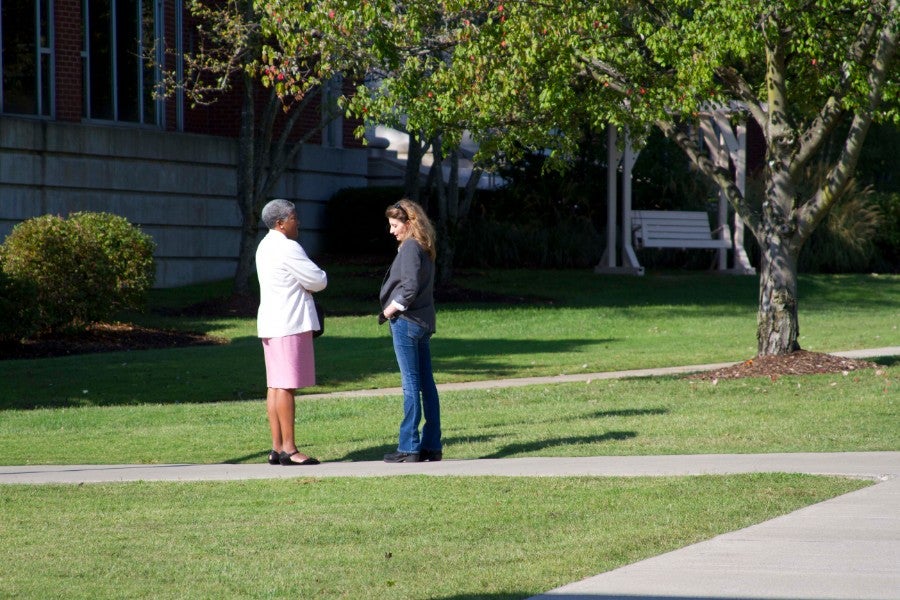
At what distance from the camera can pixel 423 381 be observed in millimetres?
9031

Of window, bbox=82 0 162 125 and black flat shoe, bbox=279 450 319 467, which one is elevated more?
window, bbox=82 0 162 125

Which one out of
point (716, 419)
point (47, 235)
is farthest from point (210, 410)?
point (47, 235)

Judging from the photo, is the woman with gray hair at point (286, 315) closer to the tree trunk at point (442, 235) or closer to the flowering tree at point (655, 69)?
the flowering tree at point (655, 69)

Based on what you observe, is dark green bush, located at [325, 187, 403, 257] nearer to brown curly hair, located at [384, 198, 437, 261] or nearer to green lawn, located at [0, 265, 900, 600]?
green lawn, located at [0, 265, 900, 600]

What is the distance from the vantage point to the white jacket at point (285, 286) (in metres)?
8.80

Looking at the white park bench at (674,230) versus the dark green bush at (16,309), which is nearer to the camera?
the dark green bush at (16,309)

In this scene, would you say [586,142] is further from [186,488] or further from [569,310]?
[186,488]

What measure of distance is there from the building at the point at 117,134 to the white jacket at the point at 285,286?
13.3m

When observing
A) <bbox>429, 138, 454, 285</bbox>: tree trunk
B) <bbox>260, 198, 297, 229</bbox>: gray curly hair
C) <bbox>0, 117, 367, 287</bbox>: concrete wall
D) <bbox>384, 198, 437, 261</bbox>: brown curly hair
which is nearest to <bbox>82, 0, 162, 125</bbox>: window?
<bbox>0, 117, 367, 287</bbox>: concrete wall

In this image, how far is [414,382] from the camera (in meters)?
8.94

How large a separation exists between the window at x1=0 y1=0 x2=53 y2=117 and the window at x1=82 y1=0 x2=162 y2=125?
1.02 m

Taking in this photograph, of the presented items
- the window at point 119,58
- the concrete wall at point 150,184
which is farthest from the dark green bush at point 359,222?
the window at point 119,58

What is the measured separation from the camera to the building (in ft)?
73.3

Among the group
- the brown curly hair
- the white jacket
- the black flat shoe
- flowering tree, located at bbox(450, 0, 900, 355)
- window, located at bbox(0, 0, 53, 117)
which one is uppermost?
window, located at bbox(0, 0, 53, 117)
